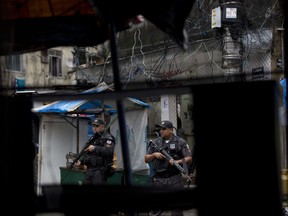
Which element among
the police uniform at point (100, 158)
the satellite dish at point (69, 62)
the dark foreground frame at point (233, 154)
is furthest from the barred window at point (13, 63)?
the police uniform at point (100, 158)

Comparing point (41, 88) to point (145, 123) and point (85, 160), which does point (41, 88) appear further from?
point (145, 123)

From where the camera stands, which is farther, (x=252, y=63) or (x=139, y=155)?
(x=139, y=155)

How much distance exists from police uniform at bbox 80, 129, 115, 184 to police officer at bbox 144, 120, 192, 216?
31.9 inches

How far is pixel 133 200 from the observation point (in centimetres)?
173

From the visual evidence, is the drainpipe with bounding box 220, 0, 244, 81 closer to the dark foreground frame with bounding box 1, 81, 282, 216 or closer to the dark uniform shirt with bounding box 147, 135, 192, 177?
the dark foreground frame with bounding box 1, 81, 282, 216

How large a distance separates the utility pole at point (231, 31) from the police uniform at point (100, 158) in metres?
3.97

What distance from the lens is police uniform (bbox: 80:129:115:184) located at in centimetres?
714

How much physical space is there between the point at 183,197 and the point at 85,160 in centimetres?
577

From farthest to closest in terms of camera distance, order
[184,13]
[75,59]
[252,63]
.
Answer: [75,59], [252,63], [184,13]

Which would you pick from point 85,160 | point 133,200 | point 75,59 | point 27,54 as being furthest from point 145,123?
point 133,200

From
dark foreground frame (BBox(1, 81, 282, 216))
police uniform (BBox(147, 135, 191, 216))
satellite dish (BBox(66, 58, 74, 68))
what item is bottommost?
police uniform (BBox(147, 135, 191, 216))

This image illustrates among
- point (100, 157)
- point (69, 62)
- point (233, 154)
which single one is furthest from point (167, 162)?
point (233, 154)

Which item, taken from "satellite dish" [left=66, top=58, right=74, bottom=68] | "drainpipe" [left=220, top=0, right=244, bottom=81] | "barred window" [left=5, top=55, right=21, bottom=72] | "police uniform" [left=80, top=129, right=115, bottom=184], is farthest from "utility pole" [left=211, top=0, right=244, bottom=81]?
"police uniform" [left=80, top=129, right=115, bottom=184]

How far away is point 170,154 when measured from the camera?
21.7 feet
